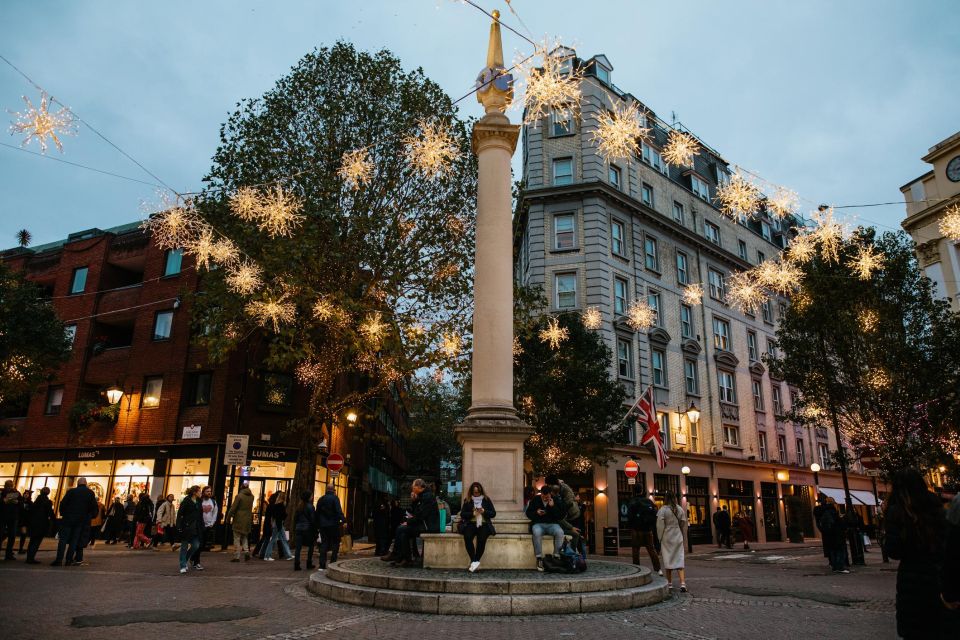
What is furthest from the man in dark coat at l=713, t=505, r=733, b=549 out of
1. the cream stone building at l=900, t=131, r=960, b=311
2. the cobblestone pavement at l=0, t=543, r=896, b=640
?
the cobblestone pavement at l=0, t=543, r=896, b=640

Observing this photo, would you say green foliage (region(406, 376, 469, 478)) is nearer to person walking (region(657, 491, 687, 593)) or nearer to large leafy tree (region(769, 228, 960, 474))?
large leafy tree (region(769, 228, 960, 474))

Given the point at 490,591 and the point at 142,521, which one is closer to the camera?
the point at 490,591

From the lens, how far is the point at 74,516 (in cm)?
1362

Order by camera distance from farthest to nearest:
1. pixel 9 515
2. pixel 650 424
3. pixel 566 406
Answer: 1. pixel 566 406
2. pixel 650 424
3. pixel 9 515

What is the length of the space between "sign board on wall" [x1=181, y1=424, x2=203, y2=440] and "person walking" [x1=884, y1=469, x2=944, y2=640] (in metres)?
24.8

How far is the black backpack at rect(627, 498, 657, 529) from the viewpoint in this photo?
13.2 meters

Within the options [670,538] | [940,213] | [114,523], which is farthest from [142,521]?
[940,213]

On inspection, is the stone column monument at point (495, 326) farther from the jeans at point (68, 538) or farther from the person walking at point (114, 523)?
the person walking at point (114, 523)

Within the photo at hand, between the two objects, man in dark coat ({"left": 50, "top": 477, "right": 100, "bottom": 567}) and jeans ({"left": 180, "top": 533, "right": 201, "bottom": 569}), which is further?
man in dark coat ({"left": 50, "top": 477, "right": 100, "bottom": 567})

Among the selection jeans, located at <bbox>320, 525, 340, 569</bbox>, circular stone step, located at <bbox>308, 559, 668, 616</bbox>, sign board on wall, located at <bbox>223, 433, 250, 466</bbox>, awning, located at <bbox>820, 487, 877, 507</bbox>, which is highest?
sign board on wall, located at <bbox>223, 433, 250, 466</bbox>

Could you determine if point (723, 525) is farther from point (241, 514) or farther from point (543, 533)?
point (241, 514)

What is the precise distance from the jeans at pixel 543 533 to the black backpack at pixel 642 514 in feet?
9.44

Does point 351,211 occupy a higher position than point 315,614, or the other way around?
point 351,211

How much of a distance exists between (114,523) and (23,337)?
7.62 metres
